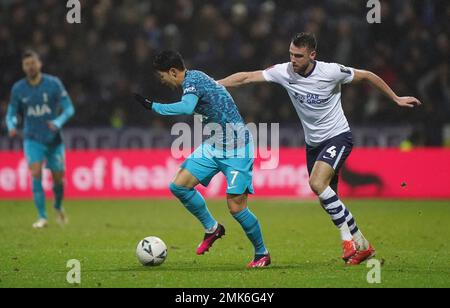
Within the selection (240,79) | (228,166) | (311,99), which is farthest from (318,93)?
(228,166)

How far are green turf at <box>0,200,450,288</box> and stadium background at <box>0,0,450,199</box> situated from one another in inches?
40.1

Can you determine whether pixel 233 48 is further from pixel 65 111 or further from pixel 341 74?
pixel 341 74

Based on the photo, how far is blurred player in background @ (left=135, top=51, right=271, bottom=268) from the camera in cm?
917

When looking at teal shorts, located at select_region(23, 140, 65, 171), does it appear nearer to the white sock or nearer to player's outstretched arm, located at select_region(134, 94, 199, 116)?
player's outstretched arm, located at select_region(134, 94, 199, 116)

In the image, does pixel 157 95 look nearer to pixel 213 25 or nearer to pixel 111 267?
pixel 213 25

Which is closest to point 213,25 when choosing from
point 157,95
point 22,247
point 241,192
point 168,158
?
point 157,95

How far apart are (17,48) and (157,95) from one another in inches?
132

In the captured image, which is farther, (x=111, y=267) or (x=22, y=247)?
(x=22, y=247)

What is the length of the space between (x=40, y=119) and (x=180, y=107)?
5.81 meters

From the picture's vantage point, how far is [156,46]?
20.3 m

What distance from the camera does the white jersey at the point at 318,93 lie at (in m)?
9.66

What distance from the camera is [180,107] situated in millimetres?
8883

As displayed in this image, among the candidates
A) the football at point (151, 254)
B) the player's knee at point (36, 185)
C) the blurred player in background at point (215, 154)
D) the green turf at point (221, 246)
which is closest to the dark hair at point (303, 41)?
the blurred player in background at point (215, 154)

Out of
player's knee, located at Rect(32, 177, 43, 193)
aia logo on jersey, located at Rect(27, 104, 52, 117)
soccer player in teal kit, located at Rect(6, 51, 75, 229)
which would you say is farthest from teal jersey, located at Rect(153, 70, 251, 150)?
player's knee, located at Rect(32, 177, 43, 193)
